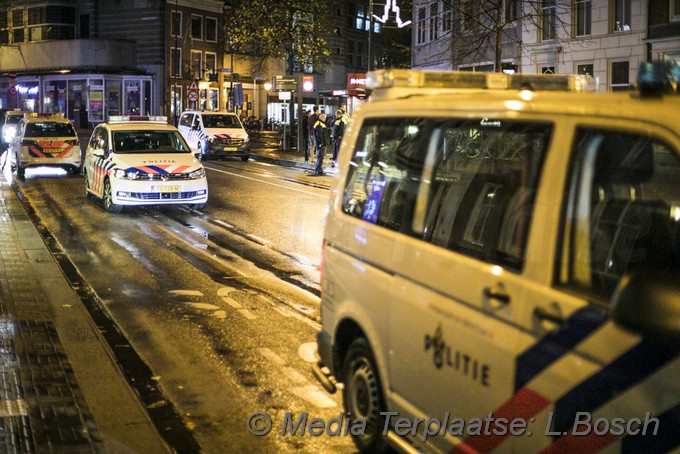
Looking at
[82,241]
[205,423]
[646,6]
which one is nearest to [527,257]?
[205,423]

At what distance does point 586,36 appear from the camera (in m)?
30.2

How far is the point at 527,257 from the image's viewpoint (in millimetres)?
3709

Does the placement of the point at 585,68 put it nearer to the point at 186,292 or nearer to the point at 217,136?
the point at 217,136

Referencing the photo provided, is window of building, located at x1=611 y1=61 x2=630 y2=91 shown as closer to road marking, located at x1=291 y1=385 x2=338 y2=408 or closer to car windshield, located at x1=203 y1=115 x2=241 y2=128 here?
car windshield, located at x1=203 y1=115 x2=241 y2=128

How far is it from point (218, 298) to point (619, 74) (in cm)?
2319

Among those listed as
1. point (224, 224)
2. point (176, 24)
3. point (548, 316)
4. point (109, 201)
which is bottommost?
point (224, 224)

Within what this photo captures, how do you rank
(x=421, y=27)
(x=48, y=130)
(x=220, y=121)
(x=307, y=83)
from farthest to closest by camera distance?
(x=421, y=27) < (x=307, y=83) < (x=220, y=121) < (x=48, y=130)

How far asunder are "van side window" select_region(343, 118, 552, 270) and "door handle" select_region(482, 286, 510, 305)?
6.1 inches

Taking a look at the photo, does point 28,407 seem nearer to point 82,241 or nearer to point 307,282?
point 307,282

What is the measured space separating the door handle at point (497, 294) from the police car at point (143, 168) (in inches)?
527

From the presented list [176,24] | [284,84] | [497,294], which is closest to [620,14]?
[284,84]

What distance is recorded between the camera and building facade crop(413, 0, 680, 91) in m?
27.2

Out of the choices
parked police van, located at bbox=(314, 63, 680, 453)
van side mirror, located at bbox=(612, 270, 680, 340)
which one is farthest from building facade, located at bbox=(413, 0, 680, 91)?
van side mirror, located at bbox=(612, 270, 680, 340)

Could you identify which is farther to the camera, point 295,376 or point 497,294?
point 295,376
